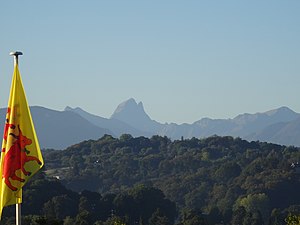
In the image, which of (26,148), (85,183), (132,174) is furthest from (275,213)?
(26,148)

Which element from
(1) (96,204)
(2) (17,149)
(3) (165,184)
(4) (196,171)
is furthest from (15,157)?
(4) (196,171)

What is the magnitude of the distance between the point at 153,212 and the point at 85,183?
40.4m

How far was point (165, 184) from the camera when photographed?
11894cm

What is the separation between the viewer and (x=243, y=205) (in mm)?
93812

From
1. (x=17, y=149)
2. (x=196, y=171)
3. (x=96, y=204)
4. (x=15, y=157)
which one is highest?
(x=196, y=171)

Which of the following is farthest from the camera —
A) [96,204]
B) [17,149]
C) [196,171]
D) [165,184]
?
[196,171]

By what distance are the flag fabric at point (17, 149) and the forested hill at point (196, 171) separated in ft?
231

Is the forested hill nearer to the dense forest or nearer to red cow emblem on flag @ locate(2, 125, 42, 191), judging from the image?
the dense forest

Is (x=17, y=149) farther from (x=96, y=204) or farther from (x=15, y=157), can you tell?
(x=96, y=204)

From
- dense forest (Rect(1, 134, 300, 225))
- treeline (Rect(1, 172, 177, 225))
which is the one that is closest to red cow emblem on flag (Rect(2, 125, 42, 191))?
dense forest (Rect(1, 134, 300, 225))

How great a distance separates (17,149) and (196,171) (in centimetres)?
12245

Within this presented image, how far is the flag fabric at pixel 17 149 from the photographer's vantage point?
44.7 feet

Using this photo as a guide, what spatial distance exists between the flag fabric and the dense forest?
39.7 ft

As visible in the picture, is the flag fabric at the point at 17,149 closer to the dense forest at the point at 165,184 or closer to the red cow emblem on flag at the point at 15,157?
the red cow emblem on flag at the point at 15,157
